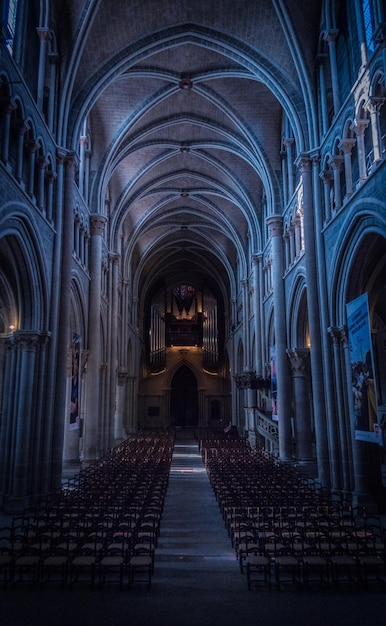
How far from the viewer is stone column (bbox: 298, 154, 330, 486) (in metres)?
16.3

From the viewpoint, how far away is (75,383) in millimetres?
19844

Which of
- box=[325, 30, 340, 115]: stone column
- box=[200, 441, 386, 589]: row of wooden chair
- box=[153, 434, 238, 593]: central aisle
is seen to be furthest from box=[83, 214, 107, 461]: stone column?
box=[325, 30, 340, 115]: stone column

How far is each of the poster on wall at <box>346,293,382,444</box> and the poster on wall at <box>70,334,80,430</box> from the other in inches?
428

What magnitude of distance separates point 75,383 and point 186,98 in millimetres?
15855

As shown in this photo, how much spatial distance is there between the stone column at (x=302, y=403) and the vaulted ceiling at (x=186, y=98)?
875 centimetres

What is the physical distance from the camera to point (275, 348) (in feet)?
78.7

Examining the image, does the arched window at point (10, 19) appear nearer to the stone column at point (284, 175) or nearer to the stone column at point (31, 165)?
the stone column at point (31, 165)

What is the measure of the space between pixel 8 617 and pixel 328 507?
24.4 ft

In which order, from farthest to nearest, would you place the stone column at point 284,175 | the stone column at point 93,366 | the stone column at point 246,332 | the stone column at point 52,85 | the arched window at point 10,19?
the stone column at point 246,332 < the stone column at point 284,175 < the stone column at point 93,366 < the stone column at point 52,85 < the arched window at point 10,19

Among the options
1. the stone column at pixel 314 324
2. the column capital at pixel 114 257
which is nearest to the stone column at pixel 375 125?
the stone column at pixel 314 324

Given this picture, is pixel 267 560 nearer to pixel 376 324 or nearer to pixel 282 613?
pixel 282 613

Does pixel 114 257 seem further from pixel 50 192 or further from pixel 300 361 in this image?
pixel 300 361

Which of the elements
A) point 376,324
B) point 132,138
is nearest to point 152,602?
point 376,324

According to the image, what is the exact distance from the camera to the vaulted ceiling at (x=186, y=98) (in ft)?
60.6
